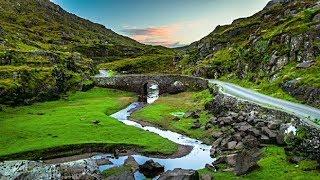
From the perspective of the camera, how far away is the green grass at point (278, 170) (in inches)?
1889

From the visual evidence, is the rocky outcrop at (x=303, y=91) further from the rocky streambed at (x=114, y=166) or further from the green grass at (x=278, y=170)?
the green grass at (x=278, y=170)

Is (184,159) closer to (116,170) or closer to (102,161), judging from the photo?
(116,170)

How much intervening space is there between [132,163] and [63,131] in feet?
76.5

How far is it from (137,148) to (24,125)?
87.8 feet

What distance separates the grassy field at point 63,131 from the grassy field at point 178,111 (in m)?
7.89

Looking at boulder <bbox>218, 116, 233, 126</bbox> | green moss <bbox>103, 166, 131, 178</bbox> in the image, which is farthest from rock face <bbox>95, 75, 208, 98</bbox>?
green moss <bbox>103, 166, 131, 178</bbox>

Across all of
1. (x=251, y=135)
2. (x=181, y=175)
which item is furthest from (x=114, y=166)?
(x=251, y=135)

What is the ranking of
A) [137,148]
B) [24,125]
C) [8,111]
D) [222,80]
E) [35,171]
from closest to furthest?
1. [35,171]
2. [137,148]
3. [24,125]
4. [8,111]
5. [222,80]

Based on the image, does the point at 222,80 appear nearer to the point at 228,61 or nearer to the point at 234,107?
the point at 228,61

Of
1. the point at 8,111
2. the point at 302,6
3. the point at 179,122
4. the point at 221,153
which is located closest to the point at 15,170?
the point at 221,153

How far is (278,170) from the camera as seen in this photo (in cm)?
5119

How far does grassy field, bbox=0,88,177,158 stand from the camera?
71062 mm

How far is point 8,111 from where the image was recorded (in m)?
101

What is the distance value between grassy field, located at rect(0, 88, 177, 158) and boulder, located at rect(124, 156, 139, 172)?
630cm
